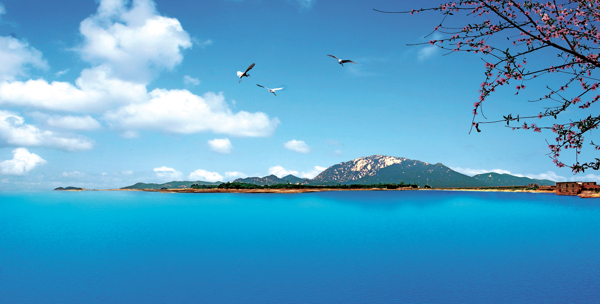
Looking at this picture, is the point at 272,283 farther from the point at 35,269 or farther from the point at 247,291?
the point at 35,269

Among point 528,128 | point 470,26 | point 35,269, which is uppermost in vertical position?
point 470,26

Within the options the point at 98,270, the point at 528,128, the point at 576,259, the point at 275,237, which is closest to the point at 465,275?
the point at 576,259

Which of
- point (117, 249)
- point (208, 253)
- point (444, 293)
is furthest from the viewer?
point (117, 249)

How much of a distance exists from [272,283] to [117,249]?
24.0 metres

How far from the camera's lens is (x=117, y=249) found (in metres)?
38.1

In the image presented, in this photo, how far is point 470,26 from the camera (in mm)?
7918

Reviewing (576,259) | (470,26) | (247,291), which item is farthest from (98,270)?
(576,259)

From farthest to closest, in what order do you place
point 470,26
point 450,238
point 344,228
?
point 344,228 < point 450,238 < point 470,26

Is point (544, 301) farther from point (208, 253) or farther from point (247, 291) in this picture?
point (208, 253)

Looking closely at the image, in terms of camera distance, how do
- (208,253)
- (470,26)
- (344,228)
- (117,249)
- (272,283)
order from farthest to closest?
(344,228)
(117,249)
(208,253)
(272,283)
(470,26)

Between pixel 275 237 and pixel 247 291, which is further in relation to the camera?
pixel 275 237

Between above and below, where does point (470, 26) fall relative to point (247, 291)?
above

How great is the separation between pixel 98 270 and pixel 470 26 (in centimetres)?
3321

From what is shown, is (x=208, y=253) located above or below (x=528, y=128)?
below
